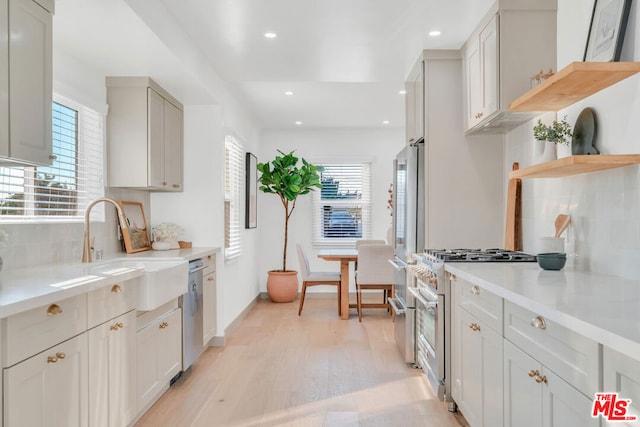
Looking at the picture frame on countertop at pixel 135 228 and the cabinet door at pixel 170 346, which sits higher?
the picture frame on countertop at pixel 135 228

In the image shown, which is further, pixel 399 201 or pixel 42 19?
pixel 399 201

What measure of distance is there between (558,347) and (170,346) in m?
2.51

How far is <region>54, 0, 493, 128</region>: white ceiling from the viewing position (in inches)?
105

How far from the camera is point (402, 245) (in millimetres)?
4000

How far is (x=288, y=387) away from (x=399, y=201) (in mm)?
1875

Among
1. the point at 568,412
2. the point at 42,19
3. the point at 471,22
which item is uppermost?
the point at 471,22

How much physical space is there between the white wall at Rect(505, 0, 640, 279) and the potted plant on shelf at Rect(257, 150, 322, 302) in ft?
13.1

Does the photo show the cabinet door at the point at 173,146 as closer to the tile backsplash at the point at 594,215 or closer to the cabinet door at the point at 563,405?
the tile backsplash at the point at 594,215

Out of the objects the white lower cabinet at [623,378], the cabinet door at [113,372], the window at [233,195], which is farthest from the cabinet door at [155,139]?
the white lower cabinet at [623,378]

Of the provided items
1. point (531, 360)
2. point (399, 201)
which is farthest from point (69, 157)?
point (531, 360)

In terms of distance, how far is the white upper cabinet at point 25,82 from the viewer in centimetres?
191

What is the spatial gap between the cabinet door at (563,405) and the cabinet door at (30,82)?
2255 millimetres

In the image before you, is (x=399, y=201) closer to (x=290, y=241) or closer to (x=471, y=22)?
(x=471, y=22)

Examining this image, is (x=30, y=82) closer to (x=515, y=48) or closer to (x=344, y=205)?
(x=515, y=48)
